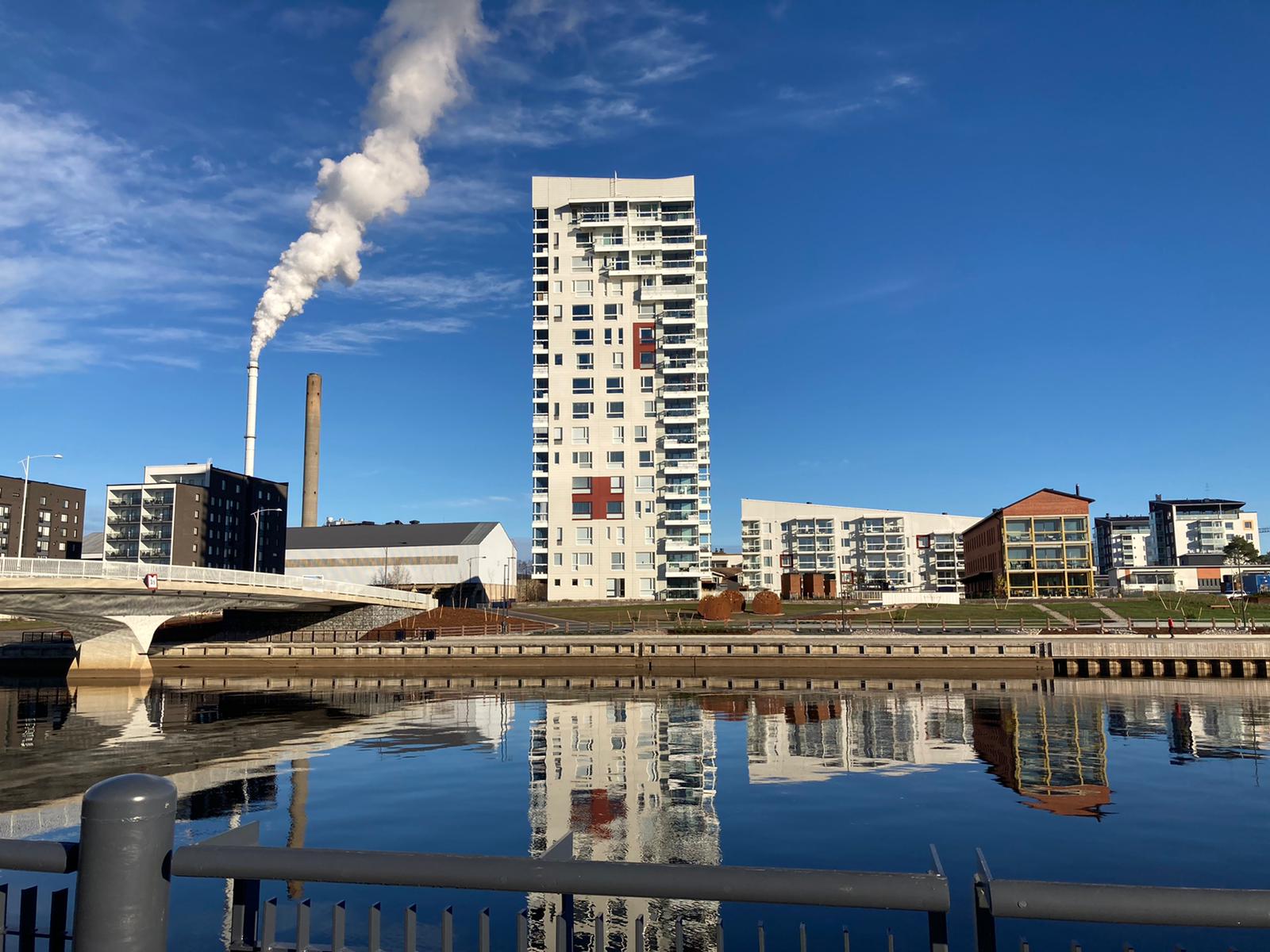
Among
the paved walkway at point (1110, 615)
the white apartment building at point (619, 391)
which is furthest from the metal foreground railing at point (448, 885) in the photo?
the white apartment building at point (619, 391)

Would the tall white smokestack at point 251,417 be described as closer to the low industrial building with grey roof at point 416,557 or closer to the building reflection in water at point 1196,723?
the low industrial building with grey roof at point 416,557

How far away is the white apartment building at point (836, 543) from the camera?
177m

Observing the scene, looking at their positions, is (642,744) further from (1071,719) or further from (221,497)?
(221,497)

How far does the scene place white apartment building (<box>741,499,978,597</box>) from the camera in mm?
177250

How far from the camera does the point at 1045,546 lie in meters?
133

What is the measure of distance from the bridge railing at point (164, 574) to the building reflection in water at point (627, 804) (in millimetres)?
36109

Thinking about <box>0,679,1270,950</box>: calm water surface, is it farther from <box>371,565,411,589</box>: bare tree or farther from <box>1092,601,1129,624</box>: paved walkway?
<box>371,565,411,589</box>: bare tree

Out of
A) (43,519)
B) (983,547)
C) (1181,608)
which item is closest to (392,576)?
(43,519)

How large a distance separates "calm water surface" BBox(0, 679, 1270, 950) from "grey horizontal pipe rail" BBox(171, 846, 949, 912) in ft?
13.9

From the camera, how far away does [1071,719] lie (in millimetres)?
42812

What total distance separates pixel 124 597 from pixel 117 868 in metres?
71.1

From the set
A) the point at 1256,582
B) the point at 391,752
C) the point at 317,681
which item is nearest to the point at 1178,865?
the point at 391,752

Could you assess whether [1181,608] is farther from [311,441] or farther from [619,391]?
[311,441]

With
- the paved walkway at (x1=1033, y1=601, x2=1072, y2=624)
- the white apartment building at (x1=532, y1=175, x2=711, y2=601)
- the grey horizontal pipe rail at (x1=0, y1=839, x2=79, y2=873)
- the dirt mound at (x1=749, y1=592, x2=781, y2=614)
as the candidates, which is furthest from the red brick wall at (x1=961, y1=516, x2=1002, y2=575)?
the grey horizontal pipe rail at (x1=0, y1=839, x2=79, y2=873)
